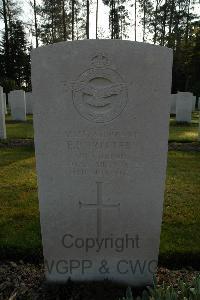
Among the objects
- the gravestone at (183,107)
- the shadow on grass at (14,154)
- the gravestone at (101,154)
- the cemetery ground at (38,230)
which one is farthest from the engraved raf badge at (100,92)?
the gravestone at (183,107)

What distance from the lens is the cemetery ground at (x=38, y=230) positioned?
3152 millimetres

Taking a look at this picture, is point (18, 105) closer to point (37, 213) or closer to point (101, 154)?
point (37, 213)

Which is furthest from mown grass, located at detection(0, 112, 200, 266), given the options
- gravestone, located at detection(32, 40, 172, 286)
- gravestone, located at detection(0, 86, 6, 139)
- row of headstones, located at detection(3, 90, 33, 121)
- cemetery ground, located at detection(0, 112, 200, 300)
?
row of headstones, located at detection(3, 90, 33, 121)

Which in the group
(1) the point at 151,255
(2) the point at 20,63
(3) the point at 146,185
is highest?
(2) the point at 20,63

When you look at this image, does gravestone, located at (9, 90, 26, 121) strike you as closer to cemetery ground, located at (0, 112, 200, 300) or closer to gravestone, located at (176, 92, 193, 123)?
gravestone, located at (176, 92, 193, 123)

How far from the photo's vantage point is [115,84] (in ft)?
8.92

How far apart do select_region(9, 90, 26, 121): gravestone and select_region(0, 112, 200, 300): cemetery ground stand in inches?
279

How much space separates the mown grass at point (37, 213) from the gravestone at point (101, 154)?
0.59 m

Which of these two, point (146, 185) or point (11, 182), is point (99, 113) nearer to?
point (146, 185)

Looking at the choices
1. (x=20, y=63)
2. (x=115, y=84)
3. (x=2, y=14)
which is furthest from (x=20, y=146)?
(x=20, y=63)

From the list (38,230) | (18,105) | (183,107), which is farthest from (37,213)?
(18,105)

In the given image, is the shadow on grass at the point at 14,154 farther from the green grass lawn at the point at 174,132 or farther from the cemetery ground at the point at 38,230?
the green grass lawn at the point at 174,132

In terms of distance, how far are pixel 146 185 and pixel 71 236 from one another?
0.78m

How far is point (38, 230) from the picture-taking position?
404 cm
